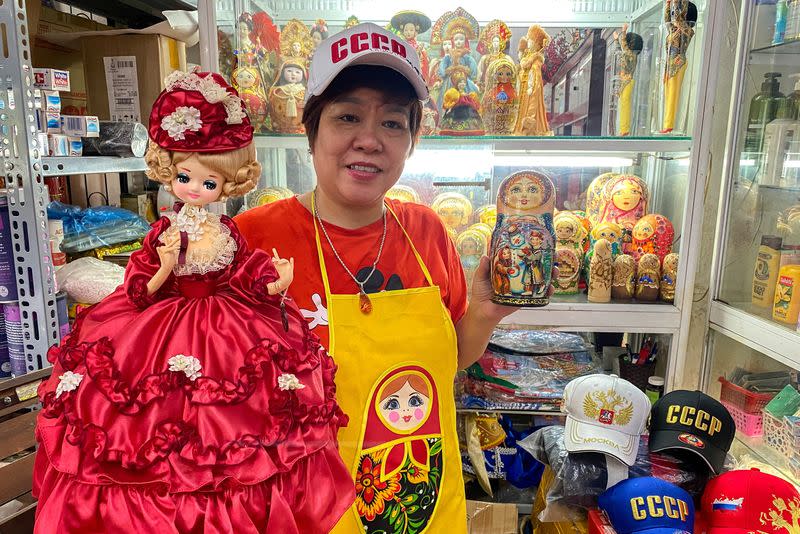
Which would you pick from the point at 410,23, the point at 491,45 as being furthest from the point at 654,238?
the point at 410,23

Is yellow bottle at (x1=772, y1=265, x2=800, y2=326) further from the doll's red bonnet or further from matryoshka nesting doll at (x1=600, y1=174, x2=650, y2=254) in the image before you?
the doll's red bonnet

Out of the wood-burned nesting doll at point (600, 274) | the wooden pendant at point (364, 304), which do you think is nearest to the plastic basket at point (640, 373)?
the wood-burned nesting doll at point (600, 274)

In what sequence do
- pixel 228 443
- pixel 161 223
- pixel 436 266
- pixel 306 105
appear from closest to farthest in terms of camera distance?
pixel 228 443
pixel 161 223
pixel 306 105
pixel 436 266

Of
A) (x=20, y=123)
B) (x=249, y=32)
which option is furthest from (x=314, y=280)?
(x=249, y=32)

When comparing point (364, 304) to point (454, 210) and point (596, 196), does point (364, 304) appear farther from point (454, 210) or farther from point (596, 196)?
point (596, 196)

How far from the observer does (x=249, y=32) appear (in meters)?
1.81

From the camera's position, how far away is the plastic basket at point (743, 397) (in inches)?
68.5

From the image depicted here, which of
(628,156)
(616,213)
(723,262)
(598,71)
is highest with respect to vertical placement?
(598,71)

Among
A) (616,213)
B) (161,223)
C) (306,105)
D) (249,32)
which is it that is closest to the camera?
(161,223)

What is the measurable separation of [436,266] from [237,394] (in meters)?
0.62

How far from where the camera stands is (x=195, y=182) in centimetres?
69

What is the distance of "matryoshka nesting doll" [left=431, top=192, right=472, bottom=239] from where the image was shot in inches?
73.9

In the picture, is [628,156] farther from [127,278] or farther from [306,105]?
[127,278]

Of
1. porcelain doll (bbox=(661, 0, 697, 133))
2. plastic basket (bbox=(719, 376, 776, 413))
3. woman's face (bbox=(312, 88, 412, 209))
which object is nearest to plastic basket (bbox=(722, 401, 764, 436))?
plastic basket (bbox=(719, 376, 776, 413))
